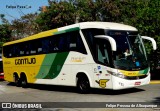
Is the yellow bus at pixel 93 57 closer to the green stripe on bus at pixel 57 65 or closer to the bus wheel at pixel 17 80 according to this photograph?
the green stripe on bus at pixel 57 65

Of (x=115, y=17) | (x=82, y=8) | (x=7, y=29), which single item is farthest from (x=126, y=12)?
(x=7, y=29)

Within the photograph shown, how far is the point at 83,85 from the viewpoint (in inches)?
623

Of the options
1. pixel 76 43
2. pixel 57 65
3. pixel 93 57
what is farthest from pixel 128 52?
pixel 57 65

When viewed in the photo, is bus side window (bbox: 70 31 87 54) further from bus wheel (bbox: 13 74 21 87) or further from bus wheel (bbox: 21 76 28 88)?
bus wheel (bbox: 13 74 21 87)

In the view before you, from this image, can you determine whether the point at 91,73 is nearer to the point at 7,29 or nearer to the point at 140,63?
the point at 140,63

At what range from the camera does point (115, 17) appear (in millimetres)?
27531

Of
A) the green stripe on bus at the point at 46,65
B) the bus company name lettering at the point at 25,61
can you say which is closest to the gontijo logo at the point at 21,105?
the green stripe on bus at the point at 46,65

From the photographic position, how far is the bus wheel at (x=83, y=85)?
1559 centimetres

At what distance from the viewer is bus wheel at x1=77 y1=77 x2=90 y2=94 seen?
15.6 meters

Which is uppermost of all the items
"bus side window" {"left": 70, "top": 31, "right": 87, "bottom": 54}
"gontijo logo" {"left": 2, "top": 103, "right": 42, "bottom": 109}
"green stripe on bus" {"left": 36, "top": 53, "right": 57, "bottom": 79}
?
"bus side window" {"left": 70, "top": 31, "right": 87, "bottom": 54}

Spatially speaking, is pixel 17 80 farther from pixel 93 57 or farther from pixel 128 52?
pixel 128 52

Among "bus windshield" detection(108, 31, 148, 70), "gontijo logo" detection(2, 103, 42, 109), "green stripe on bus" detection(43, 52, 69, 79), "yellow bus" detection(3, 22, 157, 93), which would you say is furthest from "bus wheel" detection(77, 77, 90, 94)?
"gontijo logo" detection(2, 103, 42, 109)

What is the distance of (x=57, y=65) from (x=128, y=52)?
14.7ft

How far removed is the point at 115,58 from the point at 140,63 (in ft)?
4.42
